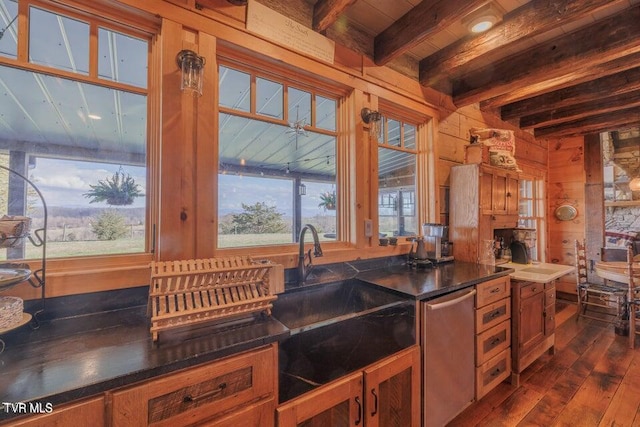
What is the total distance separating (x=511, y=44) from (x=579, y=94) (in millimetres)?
1427

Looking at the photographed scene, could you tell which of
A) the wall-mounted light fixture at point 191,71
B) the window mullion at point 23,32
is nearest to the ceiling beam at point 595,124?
the wall-mounted light fixture at point 191,71

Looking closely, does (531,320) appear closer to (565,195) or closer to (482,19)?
(482,19)

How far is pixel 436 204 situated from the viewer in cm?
Answer: 256

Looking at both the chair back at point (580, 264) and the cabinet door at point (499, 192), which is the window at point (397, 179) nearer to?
the cabinet door at point (499, 192)

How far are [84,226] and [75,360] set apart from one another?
2.29 feet

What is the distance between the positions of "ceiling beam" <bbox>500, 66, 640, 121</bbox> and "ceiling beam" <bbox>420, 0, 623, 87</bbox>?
1.04 metres

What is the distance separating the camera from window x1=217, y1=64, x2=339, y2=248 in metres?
1.65

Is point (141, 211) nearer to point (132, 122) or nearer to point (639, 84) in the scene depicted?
point (132, 122)

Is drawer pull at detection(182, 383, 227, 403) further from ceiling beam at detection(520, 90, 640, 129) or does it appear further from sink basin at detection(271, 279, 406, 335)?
ceiling beam at detection(520, 90, 640, 129)

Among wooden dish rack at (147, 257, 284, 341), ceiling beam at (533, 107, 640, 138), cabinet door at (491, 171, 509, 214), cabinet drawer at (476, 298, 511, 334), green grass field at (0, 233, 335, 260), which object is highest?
ceiling beam at (533, 107, 640, 138)

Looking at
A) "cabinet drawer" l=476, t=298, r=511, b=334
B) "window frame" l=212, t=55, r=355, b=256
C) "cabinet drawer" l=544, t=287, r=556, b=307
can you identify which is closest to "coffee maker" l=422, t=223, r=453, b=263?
"cabinet drawer" l=476, t=298, r=511, b=334

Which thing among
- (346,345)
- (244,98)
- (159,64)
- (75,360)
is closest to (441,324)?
(346,345)

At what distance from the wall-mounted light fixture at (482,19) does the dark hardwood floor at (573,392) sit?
2.56 metres

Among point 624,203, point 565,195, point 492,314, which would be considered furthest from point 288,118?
point 624,203
